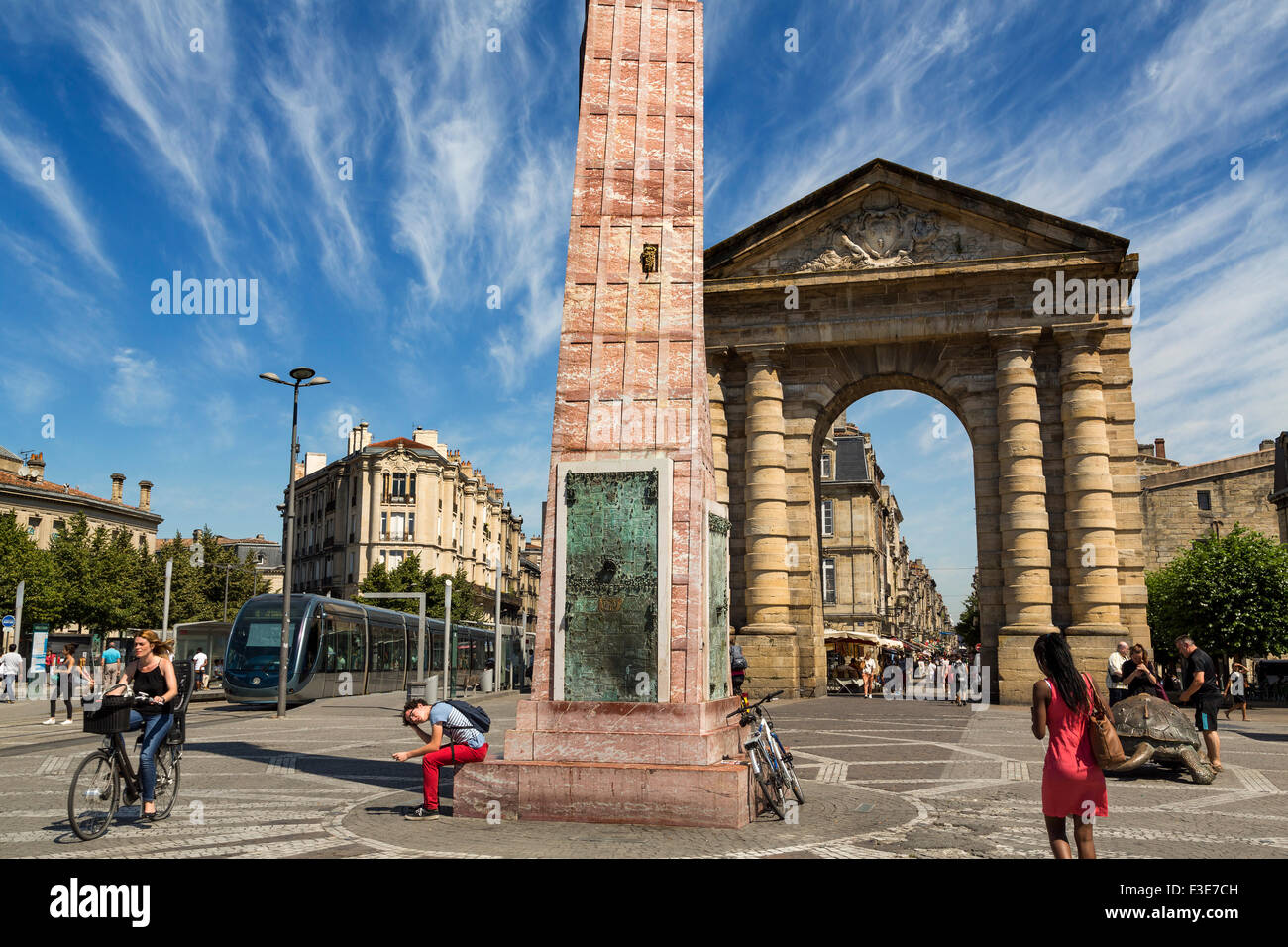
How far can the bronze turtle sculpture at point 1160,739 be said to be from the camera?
1202cm

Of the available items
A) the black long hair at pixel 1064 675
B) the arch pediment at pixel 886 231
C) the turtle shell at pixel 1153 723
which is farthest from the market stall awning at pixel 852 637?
the black long hair at pixel 1064 675

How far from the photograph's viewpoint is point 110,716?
8.63 m

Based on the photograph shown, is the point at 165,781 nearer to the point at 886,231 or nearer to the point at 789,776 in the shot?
the point at 789,776

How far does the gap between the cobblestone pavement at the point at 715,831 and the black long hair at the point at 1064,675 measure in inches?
90.1

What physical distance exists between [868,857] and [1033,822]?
236 cm

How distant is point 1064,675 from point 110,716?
7718 millimetres

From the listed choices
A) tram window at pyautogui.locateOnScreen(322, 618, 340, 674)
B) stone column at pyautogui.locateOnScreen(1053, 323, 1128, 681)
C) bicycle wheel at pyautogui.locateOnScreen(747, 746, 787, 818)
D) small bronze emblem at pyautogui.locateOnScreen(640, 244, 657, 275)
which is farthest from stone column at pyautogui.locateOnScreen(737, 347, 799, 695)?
small bronze emblem at pyautogui.locateOnScreen(640, 244, 657, 275)

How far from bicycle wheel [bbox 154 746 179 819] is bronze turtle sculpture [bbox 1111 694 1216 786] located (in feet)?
34.8

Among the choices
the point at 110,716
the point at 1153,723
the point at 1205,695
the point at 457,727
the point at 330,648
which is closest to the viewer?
the point at 110,716

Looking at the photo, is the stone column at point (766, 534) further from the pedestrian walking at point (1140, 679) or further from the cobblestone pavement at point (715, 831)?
the pedestrian walking at point (1140, 679)

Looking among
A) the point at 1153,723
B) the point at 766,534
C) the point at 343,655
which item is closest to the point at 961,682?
the point at 766,534
